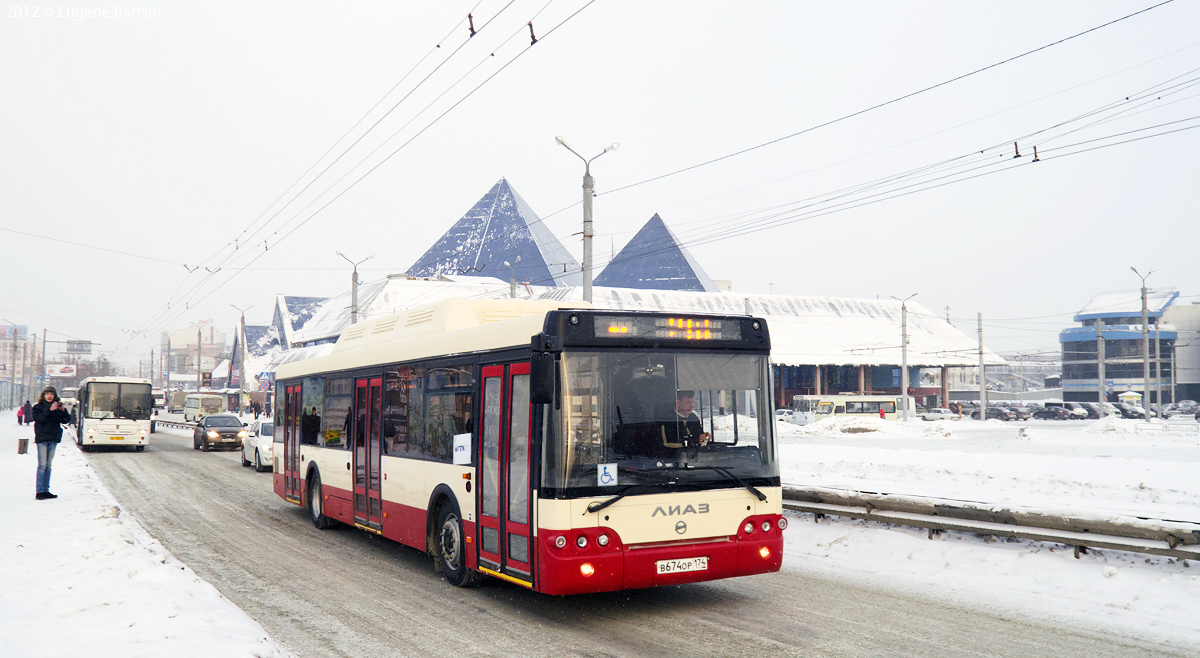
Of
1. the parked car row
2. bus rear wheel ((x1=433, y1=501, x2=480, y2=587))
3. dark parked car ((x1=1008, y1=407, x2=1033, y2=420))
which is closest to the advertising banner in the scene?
the parked car row

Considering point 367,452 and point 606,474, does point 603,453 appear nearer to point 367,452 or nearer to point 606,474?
point 606,474

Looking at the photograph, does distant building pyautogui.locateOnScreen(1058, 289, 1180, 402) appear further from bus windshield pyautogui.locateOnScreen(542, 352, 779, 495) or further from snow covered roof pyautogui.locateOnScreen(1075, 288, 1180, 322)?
bus windshield pyautogui.locateOnScreen(542, 352, 779, 495)

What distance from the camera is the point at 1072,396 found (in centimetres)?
9406

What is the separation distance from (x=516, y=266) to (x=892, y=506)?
8369 cm

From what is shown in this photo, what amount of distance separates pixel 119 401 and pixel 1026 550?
32.6 metres

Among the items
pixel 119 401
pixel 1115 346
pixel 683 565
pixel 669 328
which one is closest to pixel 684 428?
pixel 669 328

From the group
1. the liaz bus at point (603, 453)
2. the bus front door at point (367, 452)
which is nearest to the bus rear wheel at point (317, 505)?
the bus front door at point (367, 452)

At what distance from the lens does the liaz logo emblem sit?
277 inches

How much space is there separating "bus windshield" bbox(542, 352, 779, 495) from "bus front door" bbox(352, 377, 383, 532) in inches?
170

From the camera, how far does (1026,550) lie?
9109 mm

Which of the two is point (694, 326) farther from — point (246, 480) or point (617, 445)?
point (246, 480)

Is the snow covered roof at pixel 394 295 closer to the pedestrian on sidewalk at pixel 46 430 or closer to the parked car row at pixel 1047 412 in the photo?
the parked car row at pixel 1047 412

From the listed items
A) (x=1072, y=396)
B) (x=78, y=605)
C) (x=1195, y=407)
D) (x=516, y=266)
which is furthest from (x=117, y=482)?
(x=1072, y=396)

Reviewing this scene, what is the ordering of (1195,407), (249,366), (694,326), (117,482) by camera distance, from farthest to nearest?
1. (249,366)
2. (1195,407)
3. (117,482)
4. (694,326)
